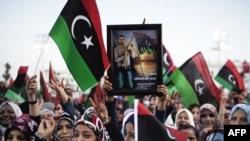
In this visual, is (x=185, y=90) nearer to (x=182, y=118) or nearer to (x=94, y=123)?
(x=182, y=118)

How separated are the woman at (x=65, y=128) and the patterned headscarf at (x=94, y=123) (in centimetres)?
30

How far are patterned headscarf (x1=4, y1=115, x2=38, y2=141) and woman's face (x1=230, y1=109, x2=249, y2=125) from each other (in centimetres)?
185

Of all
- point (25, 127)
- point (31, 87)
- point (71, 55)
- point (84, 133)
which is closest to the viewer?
point (84, 133)

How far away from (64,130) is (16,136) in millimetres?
392

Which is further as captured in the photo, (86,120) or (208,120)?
(208,120)

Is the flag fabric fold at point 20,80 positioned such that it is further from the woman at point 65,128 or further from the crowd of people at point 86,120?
the woman at point 65,128

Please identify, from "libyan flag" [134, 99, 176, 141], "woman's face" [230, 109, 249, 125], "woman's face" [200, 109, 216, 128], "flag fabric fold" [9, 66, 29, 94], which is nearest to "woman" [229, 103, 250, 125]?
"woman's face" [230, 109, 249, 125]

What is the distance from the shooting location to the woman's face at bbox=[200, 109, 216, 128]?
5000mm

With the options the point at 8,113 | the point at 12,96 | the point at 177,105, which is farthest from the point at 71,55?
the point at 177,105

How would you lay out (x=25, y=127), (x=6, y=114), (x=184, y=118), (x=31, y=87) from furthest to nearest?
1. (x=184, y=118)
2. (x=6, y=114)
3. (x=31, y=87)
4. (x=25, y=127)

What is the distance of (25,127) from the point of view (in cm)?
409

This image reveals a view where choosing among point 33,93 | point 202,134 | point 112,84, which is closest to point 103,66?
point 112,84

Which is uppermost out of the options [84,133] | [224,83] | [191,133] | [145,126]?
[224,83]

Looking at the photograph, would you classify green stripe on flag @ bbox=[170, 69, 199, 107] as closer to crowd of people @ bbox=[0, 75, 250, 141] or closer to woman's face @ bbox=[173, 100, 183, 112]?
woman's face @ bbox=[173, 100, 183, 112]
